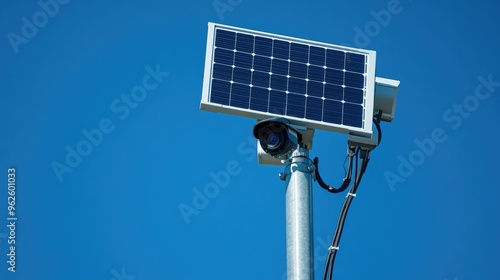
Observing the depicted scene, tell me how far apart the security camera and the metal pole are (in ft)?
0.48

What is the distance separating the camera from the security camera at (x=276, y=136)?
995 centimetres

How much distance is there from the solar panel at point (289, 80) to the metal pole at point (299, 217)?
0.80 metres

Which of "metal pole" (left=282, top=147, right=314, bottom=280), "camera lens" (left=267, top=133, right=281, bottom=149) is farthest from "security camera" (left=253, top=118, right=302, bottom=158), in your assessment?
"metal pole" (left=282, top=147, right=314, bottom=280)

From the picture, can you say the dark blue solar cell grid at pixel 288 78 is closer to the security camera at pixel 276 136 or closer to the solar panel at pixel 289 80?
the solar panel at pixel 289 80

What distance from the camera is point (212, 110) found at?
10.3m

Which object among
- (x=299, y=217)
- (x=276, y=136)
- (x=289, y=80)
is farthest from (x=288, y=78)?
(x=299, y=217)

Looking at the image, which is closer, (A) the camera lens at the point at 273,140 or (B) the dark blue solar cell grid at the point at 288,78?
(A) the camera lens at the point at 273,140

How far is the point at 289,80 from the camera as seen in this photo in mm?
10875

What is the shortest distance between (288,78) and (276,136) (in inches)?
46.9

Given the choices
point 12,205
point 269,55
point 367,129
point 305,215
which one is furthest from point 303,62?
point 12,205

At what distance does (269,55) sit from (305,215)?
2.63 metres

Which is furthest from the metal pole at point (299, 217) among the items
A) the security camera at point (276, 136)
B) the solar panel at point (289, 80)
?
the solar panel at point (289, 80)

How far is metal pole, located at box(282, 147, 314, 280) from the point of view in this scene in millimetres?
8898

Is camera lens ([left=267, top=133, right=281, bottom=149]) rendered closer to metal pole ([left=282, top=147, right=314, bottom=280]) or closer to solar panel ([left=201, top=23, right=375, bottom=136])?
metal pole ([left=282, top=147, right=314, bottom=280])
